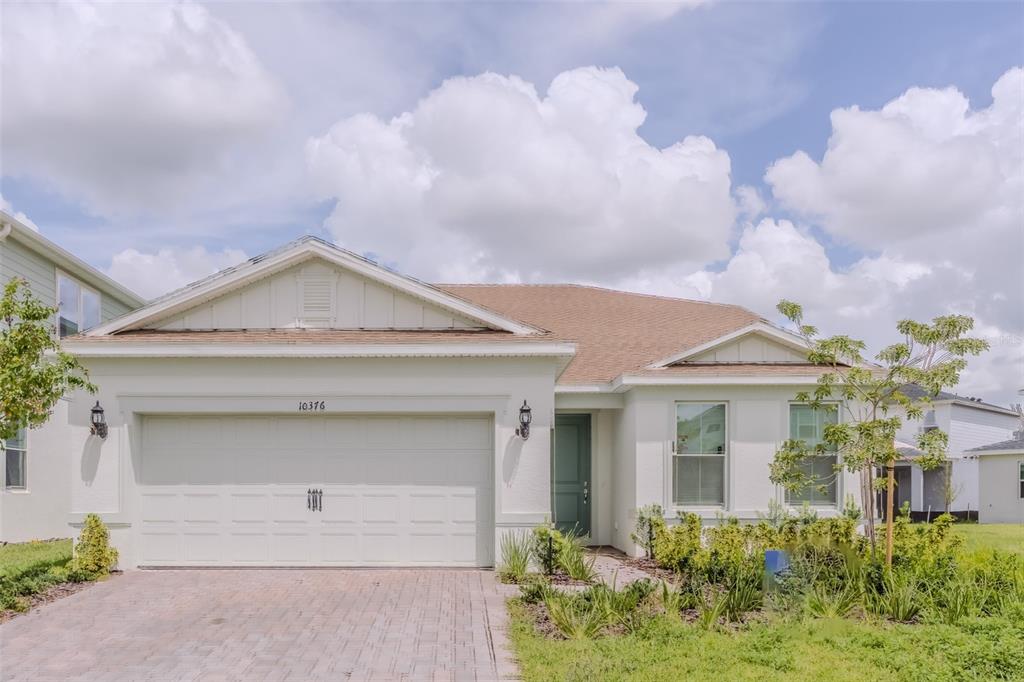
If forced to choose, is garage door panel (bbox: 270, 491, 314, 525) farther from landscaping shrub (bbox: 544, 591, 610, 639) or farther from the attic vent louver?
landscaping shrub (bbox: 544, 591, 610, 639)

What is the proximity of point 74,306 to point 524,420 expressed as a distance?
12.6 metres

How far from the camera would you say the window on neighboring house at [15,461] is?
15.8 m

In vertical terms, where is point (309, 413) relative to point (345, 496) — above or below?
above

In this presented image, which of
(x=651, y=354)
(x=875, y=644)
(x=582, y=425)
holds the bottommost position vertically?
(x=875, y=644)

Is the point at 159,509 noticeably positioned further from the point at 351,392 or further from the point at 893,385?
the point at 893,385

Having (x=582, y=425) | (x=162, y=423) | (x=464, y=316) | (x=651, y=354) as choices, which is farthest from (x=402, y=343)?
(x=651, y=354)

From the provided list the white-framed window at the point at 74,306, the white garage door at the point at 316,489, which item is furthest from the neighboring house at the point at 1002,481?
the white-framed window at the point at 74,306

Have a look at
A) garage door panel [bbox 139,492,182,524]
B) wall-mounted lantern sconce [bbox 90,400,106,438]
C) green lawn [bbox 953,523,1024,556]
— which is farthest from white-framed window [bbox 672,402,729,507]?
wall-mounted lantern sconce [bbox 90,400,106,438]

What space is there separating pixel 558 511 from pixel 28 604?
351 inches

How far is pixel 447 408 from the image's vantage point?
38.5 ft

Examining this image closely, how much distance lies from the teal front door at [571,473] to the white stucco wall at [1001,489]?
19.6 m

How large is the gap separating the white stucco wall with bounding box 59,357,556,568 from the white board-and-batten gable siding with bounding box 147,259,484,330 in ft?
2.35

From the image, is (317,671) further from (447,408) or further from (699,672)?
(447,408)

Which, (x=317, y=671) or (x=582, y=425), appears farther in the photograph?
(x=582, y=425)
